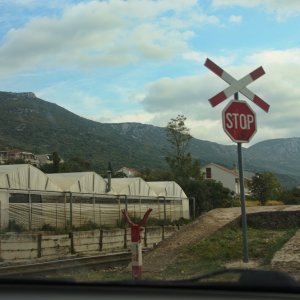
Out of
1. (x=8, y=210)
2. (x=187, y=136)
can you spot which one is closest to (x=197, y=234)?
(x=8, y=210)

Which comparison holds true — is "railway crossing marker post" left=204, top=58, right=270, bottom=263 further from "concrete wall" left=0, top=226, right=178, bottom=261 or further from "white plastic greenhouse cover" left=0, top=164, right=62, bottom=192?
"white plastic greenhouse cover" left=0, top=164, right=62, bottom=192

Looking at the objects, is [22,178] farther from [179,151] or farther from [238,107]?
[179,151]

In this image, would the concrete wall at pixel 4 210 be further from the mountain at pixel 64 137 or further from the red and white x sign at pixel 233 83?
the mountain at pixel 64 137

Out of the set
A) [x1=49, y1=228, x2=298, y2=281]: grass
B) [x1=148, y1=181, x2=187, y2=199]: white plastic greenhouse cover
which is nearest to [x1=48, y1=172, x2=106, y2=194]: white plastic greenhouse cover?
[x1=148, y1=181, x2=187, y2=199]: white plastic greenhouse cover

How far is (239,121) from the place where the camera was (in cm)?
930

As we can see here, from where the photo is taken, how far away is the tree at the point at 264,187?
72.0 meters

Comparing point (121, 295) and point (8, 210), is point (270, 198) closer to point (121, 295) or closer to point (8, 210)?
point (8, 210)

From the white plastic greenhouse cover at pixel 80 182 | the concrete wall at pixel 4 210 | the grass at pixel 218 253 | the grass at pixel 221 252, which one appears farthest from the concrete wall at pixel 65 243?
the grass at pixel 221 252

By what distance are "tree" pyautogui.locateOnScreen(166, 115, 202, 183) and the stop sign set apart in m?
63.3

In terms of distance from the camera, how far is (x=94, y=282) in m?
2.91

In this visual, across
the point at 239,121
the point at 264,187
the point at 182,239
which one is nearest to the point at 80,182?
the point at 182,239

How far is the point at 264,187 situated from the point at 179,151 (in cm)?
1214

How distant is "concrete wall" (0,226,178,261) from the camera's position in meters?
20.9

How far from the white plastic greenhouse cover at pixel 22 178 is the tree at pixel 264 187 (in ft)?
138
